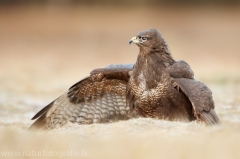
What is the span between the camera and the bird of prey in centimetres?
901

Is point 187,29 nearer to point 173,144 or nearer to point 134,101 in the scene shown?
point 134,101

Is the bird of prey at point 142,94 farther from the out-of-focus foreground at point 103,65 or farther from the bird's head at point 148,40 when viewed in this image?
the out-of-focus foreground at point 103,65

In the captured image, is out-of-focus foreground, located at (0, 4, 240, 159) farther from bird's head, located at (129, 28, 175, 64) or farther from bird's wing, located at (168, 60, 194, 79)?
bird's head, located at (129, 28, 175, 64)

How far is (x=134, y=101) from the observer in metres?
9.42

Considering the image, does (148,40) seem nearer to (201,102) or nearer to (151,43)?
(151,43)

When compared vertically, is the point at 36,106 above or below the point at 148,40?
below

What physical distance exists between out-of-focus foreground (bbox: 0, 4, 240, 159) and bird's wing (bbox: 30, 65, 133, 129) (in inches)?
23.5

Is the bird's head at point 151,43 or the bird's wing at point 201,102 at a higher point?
the bird's head at point 151,43

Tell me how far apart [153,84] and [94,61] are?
12.6 m

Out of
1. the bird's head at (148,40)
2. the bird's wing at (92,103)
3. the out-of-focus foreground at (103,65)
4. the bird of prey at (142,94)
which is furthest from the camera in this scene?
the bird's wing at (92,103)

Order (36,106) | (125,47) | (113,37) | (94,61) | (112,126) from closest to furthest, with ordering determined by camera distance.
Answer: (112,126) → (36,106) → (94,61) → (125,47) → (113,37)

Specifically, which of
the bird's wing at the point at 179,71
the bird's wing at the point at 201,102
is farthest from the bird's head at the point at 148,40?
the bird's wing at the point at 201,102

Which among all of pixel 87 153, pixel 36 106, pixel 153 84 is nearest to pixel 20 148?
pixel 87 153

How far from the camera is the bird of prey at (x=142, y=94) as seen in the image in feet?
29.6
